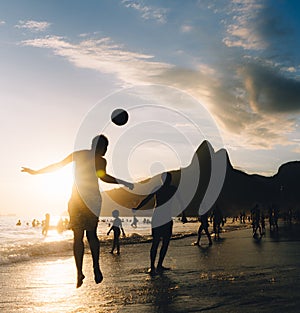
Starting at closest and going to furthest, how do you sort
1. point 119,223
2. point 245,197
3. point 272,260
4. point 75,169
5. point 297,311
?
point 297,311, point 75,169, point 272,260, point 119,223, point 245,197

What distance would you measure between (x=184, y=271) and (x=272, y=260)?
3.15 meters

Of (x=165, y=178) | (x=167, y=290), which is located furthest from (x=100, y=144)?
(x=165, y=178)

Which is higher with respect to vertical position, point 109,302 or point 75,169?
point 75,169

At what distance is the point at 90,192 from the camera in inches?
267

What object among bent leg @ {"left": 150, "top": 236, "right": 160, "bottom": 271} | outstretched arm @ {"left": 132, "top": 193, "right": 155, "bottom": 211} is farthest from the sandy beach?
outstretched arm @ {"left": 132, "top": 193, "right": 155, "bottom": 211}

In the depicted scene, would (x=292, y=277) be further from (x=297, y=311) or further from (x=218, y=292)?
(x=297, y=311)

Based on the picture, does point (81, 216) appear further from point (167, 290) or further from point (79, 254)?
point (167, 290)

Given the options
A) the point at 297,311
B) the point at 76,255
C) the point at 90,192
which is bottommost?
Answer: the point at 297,311

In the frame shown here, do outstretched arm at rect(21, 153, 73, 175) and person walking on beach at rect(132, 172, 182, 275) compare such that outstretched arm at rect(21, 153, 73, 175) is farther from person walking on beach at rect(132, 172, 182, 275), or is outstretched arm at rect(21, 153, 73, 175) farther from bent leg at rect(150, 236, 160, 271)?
A: bent leg at rect(150, 236, 160, 271)

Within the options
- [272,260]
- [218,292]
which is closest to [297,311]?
[218,292]

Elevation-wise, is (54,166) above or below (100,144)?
below

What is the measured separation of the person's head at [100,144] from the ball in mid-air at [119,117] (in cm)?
36

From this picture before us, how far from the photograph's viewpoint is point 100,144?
690 centimetres

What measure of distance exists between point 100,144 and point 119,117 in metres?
0.50
